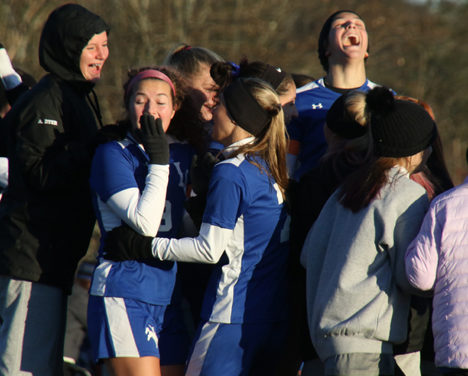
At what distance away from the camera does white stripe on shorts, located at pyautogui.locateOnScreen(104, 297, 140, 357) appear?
3178 mm

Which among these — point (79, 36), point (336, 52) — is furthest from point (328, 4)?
point (79, 36)

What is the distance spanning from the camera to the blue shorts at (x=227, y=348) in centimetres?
319

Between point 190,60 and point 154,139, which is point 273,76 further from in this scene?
point 154,139

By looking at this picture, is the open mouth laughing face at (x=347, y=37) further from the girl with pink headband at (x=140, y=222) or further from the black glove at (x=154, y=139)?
the black glove at (x=154, y=139)

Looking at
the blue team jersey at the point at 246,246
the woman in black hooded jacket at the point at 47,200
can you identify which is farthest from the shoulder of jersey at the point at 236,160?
the woman in black hooded jacket at the point at 47,200

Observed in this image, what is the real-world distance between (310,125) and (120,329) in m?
1.68

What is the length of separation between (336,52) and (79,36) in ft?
5.13

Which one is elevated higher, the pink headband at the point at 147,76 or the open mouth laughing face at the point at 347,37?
the open mouth laughing face at the point at 347,37

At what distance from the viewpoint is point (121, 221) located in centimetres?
334

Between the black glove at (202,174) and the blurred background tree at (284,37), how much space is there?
6298 mm

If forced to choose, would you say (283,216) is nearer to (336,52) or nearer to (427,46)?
(336,52)

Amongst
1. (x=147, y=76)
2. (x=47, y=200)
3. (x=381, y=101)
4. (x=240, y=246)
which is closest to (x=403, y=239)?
(x=381, y=101)

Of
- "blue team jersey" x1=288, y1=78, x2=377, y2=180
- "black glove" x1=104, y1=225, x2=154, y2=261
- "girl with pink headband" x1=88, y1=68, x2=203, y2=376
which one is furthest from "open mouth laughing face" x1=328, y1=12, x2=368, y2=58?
"black glove" x1=104, y1=225, x2=154, y2=261

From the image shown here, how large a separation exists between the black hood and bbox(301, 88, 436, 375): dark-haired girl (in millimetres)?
1496
